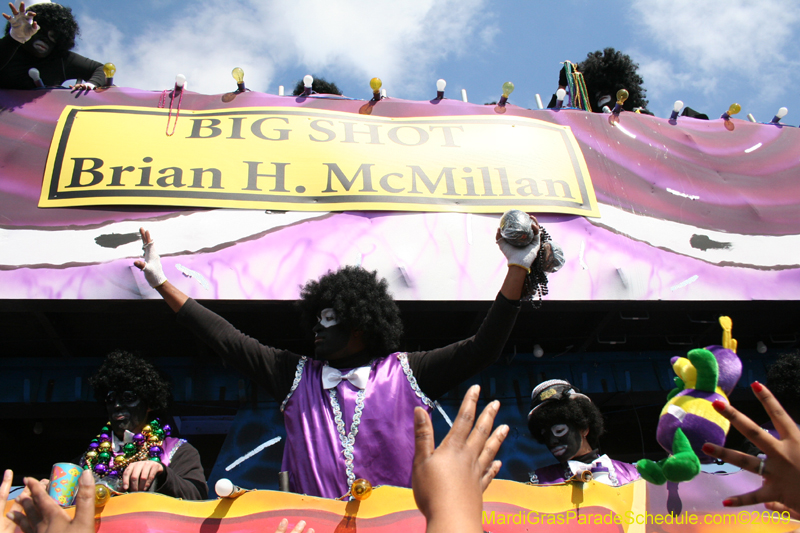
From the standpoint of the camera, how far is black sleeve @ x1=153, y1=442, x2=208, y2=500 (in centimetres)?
194

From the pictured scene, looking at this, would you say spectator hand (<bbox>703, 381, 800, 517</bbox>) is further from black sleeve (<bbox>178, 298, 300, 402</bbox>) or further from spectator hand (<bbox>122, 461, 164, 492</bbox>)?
spectator hand (<bbox>122, 461, 164, 492</bbox>)

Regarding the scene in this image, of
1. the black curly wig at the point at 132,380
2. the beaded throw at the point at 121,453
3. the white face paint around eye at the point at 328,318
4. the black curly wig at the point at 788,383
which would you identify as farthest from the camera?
the black curly wig at the point at 788,383

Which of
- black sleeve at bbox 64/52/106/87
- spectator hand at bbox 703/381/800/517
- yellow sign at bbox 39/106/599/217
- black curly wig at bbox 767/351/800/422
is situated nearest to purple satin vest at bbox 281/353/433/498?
spectator hand at bbox 703/381/800/517

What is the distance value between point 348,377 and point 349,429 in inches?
7.7

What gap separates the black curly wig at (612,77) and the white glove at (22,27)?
4867mm

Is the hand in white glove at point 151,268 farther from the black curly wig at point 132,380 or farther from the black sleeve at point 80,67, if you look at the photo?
the black sleeve at point 80,67

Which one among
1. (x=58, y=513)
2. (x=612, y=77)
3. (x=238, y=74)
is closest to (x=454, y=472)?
(x=58, y=513)

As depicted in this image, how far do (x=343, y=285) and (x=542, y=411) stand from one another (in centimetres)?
125

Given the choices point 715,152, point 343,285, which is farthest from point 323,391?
point 715,152

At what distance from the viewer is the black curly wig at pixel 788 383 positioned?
2.97 m

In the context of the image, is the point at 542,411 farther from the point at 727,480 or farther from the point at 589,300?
the point at 727,480

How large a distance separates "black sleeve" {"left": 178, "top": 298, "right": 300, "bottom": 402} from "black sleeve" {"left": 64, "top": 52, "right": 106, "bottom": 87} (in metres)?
2.73

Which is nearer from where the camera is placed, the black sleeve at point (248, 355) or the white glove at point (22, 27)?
the black sleeve at point (248, 355)

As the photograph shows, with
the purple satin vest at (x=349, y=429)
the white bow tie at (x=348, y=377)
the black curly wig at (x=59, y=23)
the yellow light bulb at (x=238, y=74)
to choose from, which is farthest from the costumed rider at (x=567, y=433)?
the black curly wig at (x=59, y=23)
